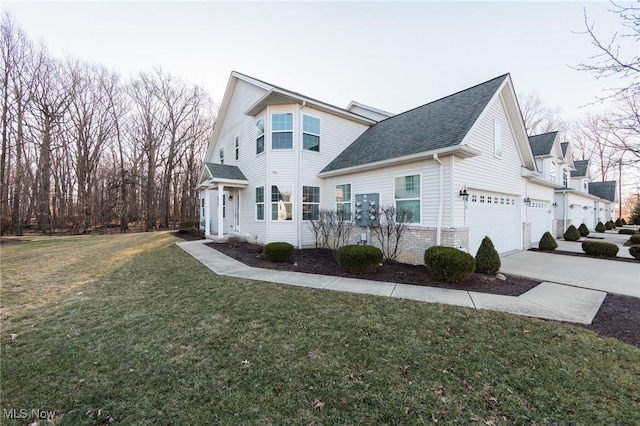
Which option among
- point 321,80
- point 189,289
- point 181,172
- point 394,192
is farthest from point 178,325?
point 181,172

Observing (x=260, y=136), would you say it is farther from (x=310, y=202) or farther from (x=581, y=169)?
(x=581, y=169)

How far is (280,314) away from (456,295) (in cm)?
388

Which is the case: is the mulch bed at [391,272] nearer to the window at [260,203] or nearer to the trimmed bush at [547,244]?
the window at [260,203]

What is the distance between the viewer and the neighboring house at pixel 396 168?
8062 mm

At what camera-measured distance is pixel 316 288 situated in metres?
6.03

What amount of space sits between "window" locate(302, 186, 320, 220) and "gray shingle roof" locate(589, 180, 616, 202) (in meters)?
37.3

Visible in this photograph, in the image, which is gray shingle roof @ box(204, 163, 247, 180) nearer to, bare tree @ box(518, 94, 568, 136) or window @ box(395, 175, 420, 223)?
window @ box(395, 175, 420, 223)

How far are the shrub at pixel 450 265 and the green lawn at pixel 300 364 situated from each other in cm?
186

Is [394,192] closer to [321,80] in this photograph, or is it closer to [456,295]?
[456,295]

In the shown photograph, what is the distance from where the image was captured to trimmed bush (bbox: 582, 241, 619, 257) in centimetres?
1025

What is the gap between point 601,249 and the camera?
10422 mm

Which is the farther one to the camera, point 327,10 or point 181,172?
point 181,172

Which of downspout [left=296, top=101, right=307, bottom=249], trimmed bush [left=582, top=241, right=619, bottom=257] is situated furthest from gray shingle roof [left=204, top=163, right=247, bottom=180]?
trimmed bush [left=582, top=241, right=619, bottom=257]
